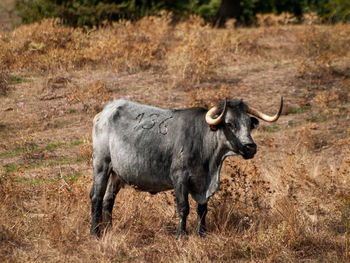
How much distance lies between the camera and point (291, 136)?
11.2 meters

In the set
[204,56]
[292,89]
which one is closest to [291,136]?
[292,89]

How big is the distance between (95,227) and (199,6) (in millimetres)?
17352

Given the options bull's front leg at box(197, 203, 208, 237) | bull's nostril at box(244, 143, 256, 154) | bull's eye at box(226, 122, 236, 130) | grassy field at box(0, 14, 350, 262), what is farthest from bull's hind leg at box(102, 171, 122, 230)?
bull's nostril at box(244, 143, 256, 154)

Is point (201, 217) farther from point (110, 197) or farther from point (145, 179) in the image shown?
point (110, 197)

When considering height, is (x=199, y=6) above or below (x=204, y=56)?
below

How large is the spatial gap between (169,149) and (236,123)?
0.89 m

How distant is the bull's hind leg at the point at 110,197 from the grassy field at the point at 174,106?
20cm

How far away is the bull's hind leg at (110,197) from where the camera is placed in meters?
7.19

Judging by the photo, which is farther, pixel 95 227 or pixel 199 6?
pixel 199 6

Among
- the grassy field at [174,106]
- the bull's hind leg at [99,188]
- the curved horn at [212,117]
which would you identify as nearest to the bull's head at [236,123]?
the curved horn at [212,117]

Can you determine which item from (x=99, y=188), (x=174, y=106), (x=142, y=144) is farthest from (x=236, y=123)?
(x=174, y=106)

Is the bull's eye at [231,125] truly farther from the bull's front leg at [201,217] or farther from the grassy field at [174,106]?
the grassy field at [174,106]

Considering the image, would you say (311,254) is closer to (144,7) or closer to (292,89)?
(292,89)

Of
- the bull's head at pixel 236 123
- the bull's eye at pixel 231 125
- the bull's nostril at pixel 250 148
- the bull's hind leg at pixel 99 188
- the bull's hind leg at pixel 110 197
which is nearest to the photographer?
the bull's nostril at pixel 250 148
